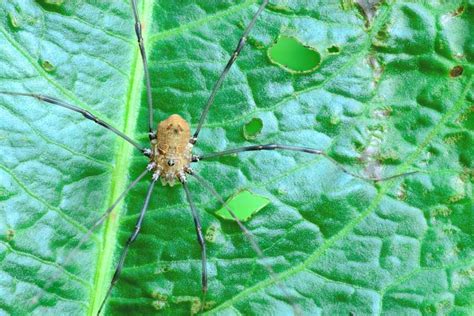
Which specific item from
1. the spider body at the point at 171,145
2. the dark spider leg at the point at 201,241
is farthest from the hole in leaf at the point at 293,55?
the dark spider leg at the point at 201,241

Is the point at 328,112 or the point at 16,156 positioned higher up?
the point at 328,112

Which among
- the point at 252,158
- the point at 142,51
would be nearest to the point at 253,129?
the point at 252,158

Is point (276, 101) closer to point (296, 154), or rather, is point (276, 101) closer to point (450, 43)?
point (296, 154)

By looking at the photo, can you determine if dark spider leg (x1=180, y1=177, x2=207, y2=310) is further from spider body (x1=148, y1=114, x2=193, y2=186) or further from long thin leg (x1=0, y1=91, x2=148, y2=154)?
long thin leg (x1=0, y1=91, x2=148, y2=154)

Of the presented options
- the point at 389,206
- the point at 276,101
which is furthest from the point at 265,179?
the point at 389,206

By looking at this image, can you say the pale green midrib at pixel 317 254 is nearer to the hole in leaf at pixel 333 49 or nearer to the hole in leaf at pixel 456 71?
the hole in leaf at pixel 456 71

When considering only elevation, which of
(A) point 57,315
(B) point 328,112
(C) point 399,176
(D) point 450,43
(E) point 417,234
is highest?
(D) point 450,43

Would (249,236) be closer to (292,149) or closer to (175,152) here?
(292,149)
